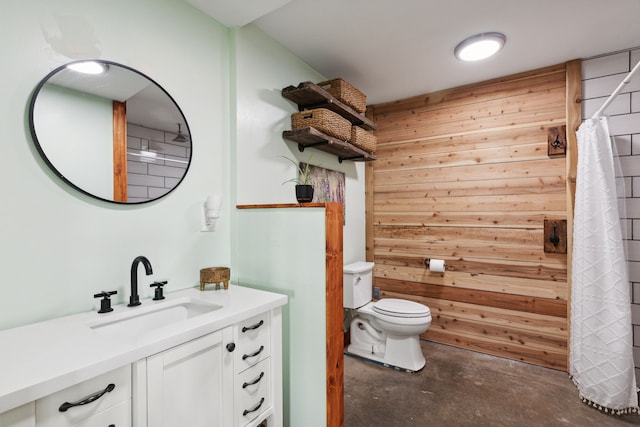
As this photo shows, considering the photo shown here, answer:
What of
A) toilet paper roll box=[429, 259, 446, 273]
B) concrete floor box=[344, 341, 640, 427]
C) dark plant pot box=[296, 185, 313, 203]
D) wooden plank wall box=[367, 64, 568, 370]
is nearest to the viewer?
dark plant pot box=[296, 185, 313, 203]

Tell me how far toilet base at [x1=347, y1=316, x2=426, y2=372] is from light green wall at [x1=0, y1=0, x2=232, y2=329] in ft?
4.99

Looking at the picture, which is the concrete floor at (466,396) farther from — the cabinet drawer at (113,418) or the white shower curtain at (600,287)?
the cabinet drawer at (113,418)

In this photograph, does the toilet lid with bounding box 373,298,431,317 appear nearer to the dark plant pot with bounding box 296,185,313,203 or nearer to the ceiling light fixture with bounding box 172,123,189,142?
the dark plant pot with bounding box 296,185,313,203

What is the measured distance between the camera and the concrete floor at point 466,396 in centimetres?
185

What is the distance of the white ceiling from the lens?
5.90ft

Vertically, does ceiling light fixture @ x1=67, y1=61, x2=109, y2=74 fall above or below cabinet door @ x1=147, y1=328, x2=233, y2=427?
above

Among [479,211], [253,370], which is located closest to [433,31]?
[479,211]

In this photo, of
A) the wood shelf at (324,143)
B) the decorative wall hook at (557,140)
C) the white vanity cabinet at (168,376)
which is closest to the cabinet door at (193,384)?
the white vanity cabinet at (168,376)

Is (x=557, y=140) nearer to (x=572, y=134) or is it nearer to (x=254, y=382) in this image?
(x=572, y=134)

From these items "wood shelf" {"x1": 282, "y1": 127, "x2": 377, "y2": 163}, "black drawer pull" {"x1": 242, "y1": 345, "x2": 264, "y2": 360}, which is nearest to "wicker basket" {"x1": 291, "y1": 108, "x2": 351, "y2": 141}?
"wood shelf" {"x1": 282, "y1": 127, "x2": 377, "y2": 163}

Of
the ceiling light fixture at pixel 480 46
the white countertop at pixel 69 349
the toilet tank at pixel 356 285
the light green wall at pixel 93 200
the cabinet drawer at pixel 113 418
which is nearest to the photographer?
the white countertop at pixel 69 349

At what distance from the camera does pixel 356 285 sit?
8.85 feet

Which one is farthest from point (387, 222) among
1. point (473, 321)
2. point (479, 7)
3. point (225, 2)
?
point (225, 2)

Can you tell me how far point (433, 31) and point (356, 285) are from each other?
6.78ft
